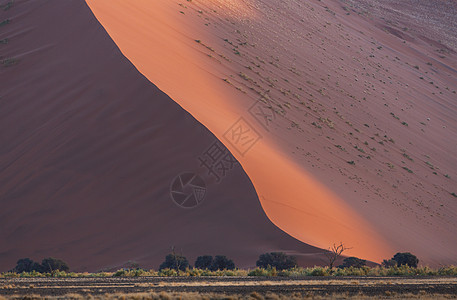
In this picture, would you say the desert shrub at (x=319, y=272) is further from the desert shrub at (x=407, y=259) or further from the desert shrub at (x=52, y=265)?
the desert shrub at (x=52, y=265)

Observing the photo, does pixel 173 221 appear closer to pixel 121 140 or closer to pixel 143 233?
pixel 143 233

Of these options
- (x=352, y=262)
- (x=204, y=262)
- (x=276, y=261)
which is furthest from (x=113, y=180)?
(x=352, y=262)

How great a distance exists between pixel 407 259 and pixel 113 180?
709cm

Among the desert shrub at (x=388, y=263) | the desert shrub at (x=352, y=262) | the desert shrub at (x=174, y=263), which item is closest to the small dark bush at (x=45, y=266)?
the desert shrub at (x=174, y=263)

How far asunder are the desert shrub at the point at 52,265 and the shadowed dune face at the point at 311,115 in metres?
4.51

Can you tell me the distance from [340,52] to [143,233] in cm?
2111

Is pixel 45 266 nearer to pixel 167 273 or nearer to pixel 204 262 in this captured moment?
pixel 167 273

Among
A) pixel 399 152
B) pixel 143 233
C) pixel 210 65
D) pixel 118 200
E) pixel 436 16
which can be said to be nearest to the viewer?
pixel 143 233

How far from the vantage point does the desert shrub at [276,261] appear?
1152 cm

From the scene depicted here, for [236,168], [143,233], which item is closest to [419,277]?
Answer: [236,168]

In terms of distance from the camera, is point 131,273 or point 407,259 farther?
point 407,259

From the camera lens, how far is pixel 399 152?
848 inches

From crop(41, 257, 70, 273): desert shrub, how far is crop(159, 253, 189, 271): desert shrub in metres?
2.05

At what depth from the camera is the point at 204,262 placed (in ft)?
38.2
